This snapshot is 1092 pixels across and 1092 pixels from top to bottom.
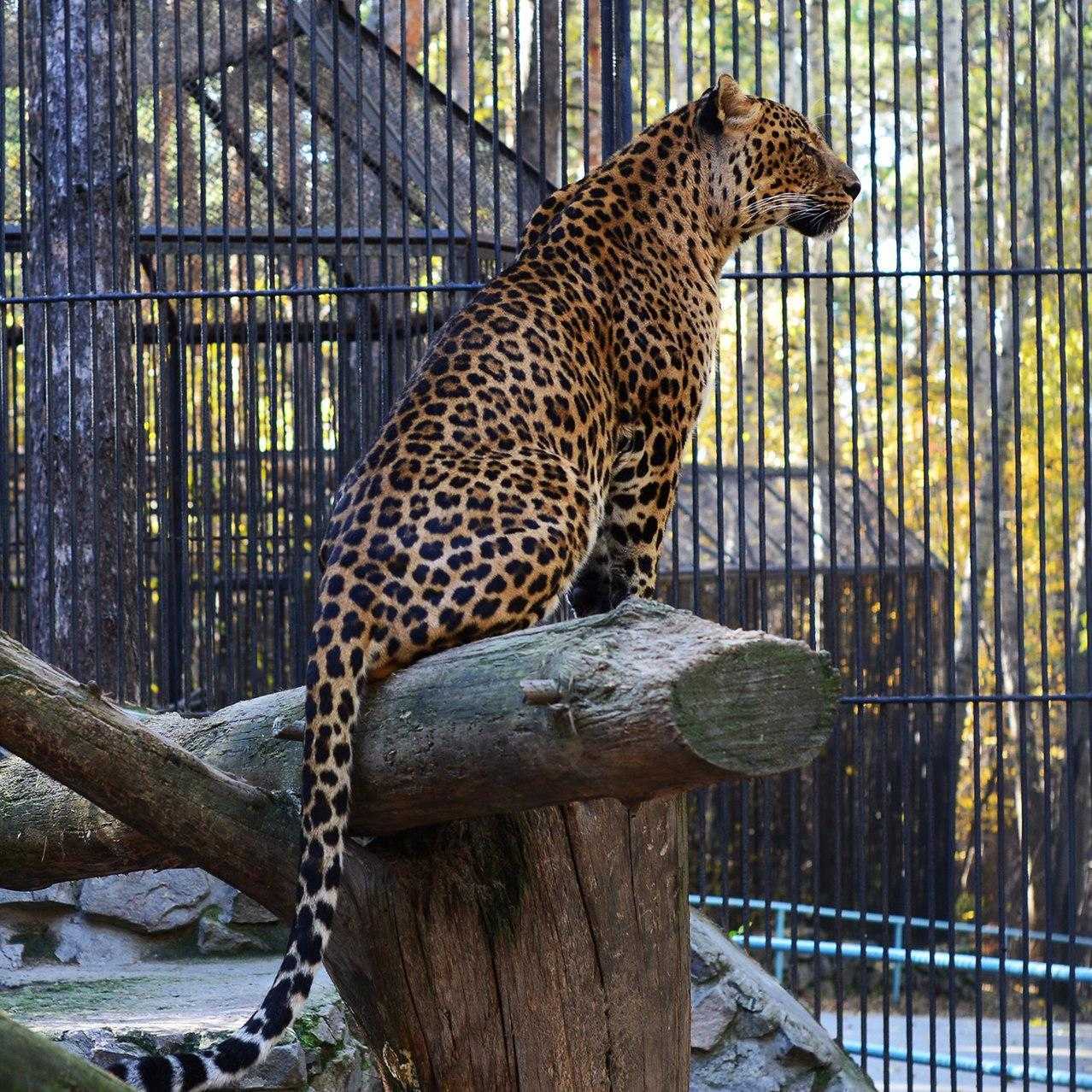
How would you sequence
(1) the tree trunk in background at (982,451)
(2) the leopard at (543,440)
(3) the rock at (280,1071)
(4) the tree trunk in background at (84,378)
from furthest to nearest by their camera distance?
(1) the tree trunk in background at (982,451), (4) the tree trunk in background at (84,378), (3) the rock at (280,1071), (2) the leopard at (543,440)

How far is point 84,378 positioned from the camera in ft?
21.5

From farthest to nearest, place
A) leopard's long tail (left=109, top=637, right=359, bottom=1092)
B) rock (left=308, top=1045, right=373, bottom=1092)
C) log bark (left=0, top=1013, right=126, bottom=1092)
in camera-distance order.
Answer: rock (left=308, top=1045, right=373, bottom=1092) → leopard's long tail (left=109, top=637, right=359, bottom=1092) → log bark (left=0, top=1013, right=126, bottom=1092)

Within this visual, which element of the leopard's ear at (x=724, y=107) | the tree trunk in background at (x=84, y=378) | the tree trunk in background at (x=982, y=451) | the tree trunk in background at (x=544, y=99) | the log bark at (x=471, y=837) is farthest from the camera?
the tree trunk in background at (x=982, y=451)

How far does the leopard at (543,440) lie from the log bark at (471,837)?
17 cm

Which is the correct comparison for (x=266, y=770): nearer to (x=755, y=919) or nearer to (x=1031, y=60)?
(x=1031, y=60)

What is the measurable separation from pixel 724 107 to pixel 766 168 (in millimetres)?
253

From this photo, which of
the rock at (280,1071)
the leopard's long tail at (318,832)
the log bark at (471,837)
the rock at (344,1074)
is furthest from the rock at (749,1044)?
the leopard's long tail at (318,832)

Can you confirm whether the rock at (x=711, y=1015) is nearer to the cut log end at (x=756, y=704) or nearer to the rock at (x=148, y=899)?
the rock at (x=148, y=899)

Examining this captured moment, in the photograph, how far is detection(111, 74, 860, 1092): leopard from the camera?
331 centimetres

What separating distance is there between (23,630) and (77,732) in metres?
4.21

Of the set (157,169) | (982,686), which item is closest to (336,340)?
(157,169)

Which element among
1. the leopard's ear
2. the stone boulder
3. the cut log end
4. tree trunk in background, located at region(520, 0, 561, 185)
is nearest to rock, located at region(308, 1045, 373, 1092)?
the stone boulder

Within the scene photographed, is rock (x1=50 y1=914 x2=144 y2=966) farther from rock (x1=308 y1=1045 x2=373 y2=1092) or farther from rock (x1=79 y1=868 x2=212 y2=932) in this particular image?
rock (x1=308 y1=1045 x2=373 y2=1092)

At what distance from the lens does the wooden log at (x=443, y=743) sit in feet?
9.19
